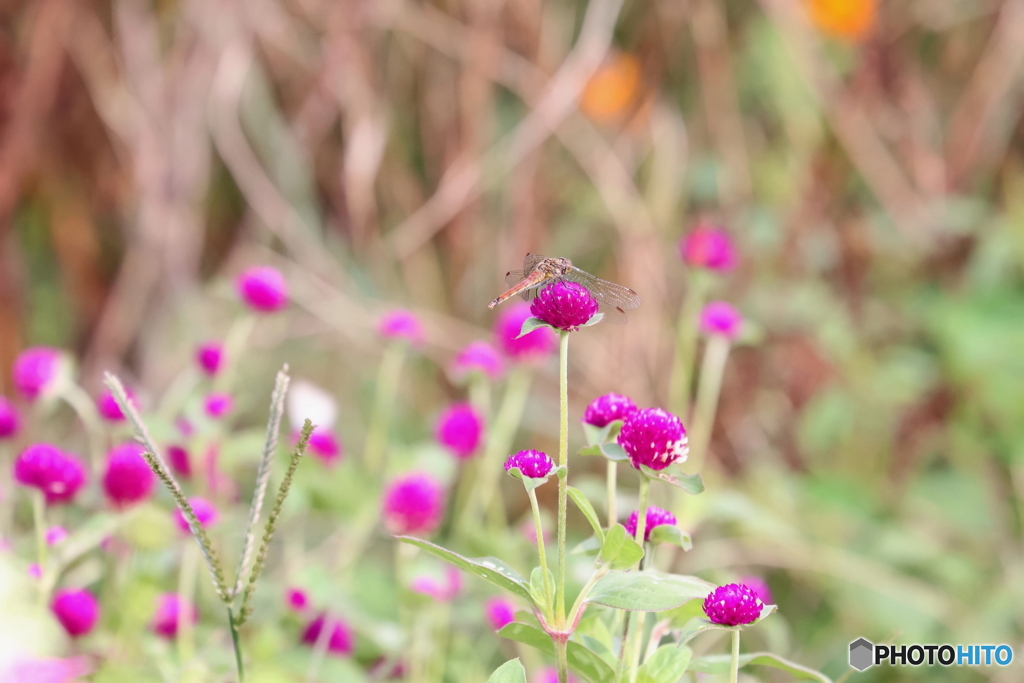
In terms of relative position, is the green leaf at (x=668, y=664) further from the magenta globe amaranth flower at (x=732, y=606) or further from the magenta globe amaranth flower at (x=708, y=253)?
the magenta globe amaranth flower at (x=708, y=253)

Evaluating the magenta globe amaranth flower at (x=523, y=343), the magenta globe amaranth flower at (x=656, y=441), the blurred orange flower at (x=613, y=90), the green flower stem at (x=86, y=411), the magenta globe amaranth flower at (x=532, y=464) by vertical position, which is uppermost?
the blurred orange flower at (x=613, y=90)

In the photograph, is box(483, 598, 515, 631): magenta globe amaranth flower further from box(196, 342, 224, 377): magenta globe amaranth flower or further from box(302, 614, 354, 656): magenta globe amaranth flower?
box(196, 342, 224, 377): magenta globe amaranth flower

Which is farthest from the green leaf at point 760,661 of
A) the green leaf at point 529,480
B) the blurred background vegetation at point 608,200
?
the blurred background vegetation at point 608,200

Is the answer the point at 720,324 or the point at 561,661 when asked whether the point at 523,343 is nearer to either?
the point at 720,324

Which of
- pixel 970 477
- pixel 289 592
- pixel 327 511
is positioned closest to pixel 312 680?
pixel 289 592

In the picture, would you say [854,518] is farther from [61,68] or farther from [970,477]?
[61,68]

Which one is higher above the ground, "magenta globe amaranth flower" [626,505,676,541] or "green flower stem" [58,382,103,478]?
"green flower stem" [58,382,103,478]

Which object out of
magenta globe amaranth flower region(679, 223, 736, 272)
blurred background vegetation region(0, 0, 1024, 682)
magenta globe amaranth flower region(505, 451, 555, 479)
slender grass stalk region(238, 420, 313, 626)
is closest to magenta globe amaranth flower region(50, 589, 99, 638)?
slender grass stalk region(238, 420, 313, 626)
